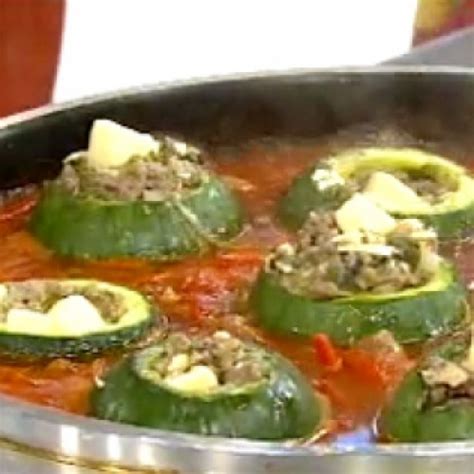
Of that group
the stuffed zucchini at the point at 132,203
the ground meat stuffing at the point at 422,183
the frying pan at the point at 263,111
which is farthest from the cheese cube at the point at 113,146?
the ground meat stuffing at the point at 422,183

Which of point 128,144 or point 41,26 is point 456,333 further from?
point 41,26

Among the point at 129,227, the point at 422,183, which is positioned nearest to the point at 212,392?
the point at 129,227

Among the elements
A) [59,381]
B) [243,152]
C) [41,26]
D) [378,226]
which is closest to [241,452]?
[59,381]

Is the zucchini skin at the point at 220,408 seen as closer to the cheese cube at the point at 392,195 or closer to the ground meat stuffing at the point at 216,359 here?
the ground meat stuffing at the point at 216,359

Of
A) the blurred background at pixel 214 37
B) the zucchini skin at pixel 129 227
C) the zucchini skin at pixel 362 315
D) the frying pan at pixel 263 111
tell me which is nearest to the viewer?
the zucchini skin at pixel 362 315

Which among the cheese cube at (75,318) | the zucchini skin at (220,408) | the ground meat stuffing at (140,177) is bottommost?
the zucchini skin at (220,408)

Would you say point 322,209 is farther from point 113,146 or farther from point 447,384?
point 447,384
